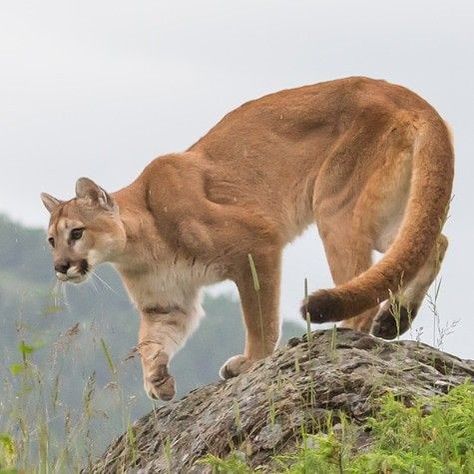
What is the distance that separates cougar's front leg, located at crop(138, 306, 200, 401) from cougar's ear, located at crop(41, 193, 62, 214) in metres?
Result: 1.16

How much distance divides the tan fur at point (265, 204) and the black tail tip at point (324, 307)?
135cm

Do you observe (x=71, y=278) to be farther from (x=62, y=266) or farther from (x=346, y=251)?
(x=346, y=251)

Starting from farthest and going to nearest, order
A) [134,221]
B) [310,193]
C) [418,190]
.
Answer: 1. [134,221]
2. [310,193]
3. [418,190]

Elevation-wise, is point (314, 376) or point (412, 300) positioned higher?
point (314, 376)

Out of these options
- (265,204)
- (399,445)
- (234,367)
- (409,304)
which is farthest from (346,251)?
(399,445)

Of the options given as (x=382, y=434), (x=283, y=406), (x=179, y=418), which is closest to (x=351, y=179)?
(x=179, y=418)

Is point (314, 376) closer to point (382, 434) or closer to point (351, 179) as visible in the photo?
point (382, 434)

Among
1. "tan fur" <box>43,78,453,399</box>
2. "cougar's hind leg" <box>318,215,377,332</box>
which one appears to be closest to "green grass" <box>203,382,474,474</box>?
"tan fur" <box>43,78,453,399</box>

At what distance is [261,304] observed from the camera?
8984 mm

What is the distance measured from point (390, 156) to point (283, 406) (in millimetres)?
3043

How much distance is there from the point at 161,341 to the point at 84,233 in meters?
1.10

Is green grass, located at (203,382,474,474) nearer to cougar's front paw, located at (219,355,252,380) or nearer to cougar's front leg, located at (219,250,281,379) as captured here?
cougar's front paw, located at (219,355,252,380)

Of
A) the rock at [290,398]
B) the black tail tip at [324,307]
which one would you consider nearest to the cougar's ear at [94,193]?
the rock at [290,398]

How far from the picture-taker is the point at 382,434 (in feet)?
16.8
